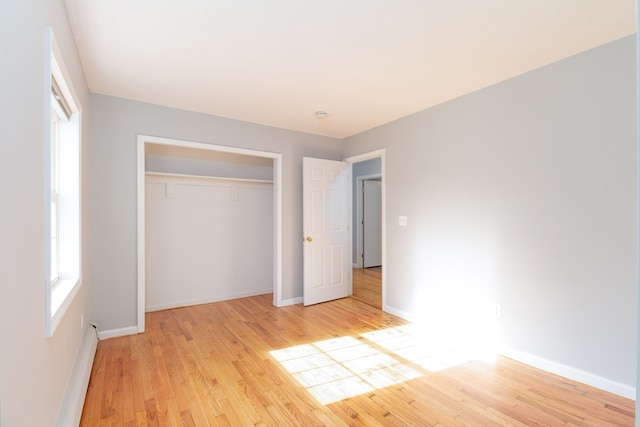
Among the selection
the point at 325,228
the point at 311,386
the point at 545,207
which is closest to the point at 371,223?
the point at 325,228

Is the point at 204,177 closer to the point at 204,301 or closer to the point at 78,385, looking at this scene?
the point at 204,301

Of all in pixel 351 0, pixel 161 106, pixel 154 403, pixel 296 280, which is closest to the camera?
pixel 351 0

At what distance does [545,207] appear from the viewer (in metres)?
2.48

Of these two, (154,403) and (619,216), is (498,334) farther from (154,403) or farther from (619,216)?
(154,403)

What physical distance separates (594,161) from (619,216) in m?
0.43

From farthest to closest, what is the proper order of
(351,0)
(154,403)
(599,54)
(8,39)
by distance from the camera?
(599,54) < (154,403) < (351,0) < (8,39)

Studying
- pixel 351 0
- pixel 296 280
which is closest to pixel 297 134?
pixel 296 280

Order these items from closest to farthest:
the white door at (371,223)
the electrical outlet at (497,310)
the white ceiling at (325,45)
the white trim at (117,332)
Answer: the white ceiling at (325,45)
the electrical outlet at (497,310)
the white trim at (117,332)
the white door at (371,223)

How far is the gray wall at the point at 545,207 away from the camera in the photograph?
2129 mm

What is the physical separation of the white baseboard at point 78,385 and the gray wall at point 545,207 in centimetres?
317

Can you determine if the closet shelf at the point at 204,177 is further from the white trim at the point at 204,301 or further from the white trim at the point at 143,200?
the white trim at the point at 204,301

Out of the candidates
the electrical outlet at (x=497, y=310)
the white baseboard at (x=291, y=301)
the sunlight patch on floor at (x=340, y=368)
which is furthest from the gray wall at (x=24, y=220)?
the electrical outlet at (x=497, y=310)

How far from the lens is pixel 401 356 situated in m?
2.73

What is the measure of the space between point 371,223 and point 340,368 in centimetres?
508
